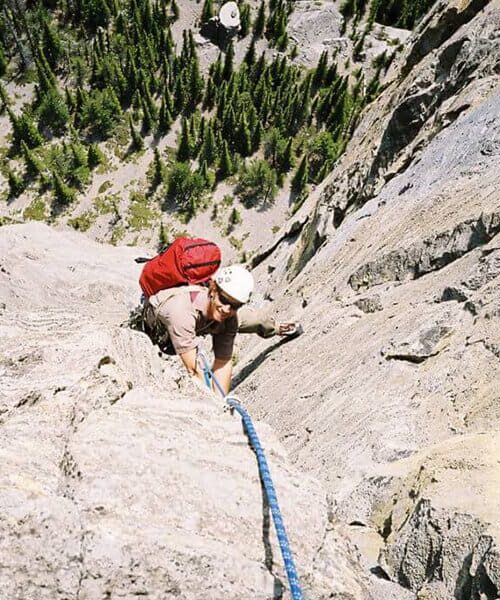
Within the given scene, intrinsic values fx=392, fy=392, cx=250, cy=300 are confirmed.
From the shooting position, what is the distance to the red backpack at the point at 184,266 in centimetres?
693

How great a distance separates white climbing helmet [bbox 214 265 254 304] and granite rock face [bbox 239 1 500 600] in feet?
10.2

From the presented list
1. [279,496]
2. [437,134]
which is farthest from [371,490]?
[437,134]

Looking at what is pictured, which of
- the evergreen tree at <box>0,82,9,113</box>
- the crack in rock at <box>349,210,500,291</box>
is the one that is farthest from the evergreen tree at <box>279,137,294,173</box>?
the crack in rock at <box>349,210,500,291</box>

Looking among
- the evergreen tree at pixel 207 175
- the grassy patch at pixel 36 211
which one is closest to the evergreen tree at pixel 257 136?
the evergreen tree at pixel 207 175

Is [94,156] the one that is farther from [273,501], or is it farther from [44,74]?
[273,501]

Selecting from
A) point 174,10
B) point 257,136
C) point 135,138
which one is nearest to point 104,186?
point 135,138

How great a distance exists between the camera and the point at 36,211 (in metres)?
61.7

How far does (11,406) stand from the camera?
162 inches

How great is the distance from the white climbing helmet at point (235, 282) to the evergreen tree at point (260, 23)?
93797mm

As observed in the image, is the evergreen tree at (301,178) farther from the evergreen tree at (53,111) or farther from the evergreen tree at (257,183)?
the evergreen tree at (53,111)

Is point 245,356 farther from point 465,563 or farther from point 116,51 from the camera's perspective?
point 116,51

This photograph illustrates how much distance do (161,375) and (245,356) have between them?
816 centimetres

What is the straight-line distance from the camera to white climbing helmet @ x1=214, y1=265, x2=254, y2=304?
5.79 metres

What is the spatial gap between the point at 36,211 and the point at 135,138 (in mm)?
20531
